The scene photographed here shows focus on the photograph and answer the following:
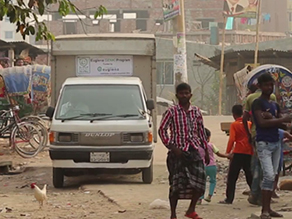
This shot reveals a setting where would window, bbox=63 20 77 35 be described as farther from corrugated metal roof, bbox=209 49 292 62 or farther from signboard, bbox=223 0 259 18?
corrugated metal roof, bbox=209 49 292 62

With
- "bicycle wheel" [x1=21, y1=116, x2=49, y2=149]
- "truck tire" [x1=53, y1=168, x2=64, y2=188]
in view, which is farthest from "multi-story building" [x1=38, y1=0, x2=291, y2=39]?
"truck tire" [x1=53, y1=168, x2=64, y2=188]

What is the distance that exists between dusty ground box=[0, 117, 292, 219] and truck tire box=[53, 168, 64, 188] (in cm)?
11

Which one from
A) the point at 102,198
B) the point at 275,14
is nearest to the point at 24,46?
the point at 102,198

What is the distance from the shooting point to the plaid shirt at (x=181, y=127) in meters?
8.30

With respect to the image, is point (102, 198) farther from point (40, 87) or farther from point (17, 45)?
point (17, 45)

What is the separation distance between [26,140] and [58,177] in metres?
4.79

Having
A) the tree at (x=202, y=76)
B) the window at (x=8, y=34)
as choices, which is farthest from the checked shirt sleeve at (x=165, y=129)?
the window at (x=8, y=34)

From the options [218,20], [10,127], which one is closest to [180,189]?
[10,127]

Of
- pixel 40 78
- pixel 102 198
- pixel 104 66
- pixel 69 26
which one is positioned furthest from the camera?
pixel 69 26

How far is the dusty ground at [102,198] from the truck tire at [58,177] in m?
0.11

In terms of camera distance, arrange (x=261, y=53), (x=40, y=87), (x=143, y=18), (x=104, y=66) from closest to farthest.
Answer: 1. (x=104, y=66)
2. (x=40, y=87)
3. (x=261, y=53)
4. (x=143, y=18)

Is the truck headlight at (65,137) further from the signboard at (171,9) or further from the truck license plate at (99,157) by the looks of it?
the signboard at (171,9)

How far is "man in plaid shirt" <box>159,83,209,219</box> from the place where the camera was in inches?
→ 327

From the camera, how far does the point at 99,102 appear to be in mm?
13102
